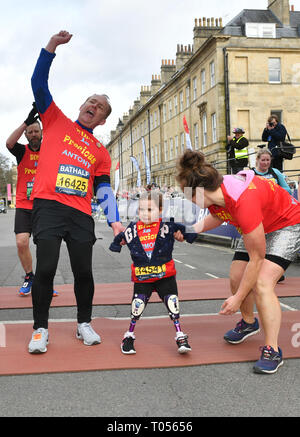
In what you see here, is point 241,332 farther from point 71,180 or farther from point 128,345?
point 71,180

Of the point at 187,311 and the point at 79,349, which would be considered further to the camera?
the point at 187,311

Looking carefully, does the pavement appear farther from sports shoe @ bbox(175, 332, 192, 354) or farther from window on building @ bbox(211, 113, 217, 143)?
window on building @ bbox(211, 113, 217, 143)

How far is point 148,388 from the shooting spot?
Answer: 3201 millimetres

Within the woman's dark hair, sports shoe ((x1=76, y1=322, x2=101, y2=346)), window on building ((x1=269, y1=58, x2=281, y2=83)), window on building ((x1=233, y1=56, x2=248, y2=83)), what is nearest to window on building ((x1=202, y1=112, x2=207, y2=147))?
window on building ((x1=233, y1=56, x2=248, y2=83))

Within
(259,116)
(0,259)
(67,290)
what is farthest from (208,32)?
(67,290)

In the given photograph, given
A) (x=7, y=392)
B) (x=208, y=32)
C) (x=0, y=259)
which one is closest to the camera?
(x=7, y=392)

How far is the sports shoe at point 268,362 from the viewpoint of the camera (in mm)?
3470

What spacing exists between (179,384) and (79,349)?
1161mm

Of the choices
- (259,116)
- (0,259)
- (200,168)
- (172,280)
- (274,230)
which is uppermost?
(259,116)

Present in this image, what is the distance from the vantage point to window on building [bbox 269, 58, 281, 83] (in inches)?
1556

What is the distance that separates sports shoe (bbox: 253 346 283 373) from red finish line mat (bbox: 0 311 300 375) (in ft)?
0.88
